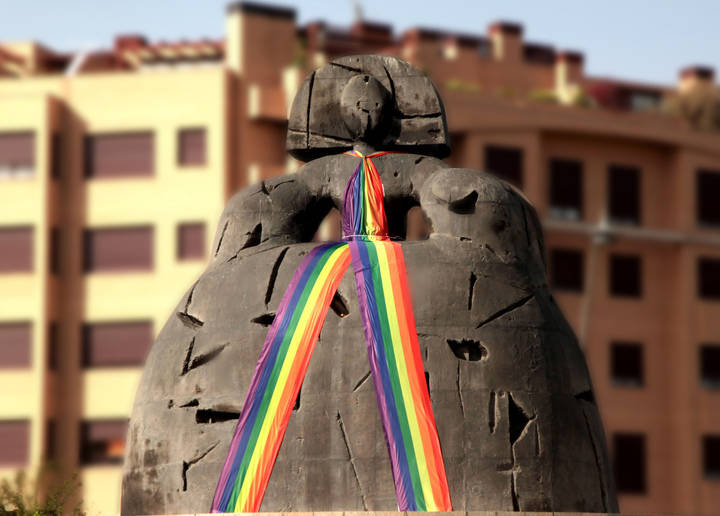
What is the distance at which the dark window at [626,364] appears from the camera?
202 ft

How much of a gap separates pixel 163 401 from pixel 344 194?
2242 millimetres

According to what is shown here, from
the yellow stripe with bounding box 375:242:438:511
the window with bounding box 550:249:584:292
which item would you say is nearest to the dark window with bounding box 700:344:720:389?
the window with bounding box 550:249:584:292

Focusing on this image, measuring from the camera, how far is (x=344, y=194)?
47.4ft

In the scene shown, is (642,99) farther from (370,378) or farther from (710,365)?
(370,378)

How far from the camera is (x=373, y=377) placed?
1315 cm

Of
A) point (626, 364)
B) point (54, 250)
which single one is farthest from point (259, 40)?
point (626, 364)

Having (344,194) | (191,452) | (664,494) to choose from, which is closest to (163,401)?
(191,452)

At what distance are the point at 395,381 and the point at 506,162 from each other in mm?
47049

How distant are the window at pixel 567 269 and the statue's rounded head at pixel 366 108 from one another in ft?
151

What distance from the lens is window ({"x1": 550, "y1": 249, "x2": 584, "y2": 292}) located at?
60.7 meters

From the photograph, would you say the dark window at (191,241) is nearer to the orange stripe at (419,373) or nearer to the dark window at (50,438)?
the dark window at (50,438)

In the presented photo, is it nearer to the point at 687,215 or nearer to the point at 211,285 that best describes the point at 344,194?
the point at 211,285

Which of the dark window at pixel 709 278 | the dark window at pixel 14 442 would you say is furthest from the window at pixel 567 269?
the dark window at pixel 14 442

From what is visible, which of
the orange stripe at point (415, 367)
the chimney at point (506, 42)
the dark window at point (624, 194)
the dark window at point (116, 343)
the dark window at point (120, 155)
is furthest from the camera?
the chimney at point (506, 42)
